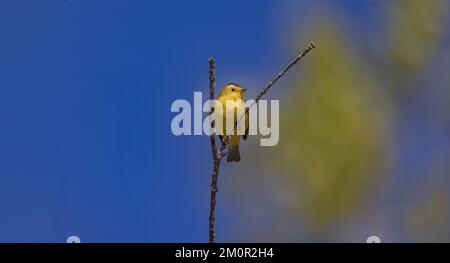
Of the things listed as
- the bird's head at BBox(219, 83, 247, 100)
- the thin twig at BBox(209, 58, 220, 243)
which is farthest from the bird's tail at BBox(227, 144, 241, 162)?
the thin twig at BBox(209, 58, 220, 243)

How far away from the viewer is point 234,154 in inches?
276

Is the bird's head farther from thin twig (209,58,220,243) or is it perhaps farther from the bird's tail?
thin twig (209,58,220,243)

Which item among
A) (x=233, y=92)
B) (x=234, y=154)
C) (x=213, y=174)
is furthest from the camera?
(x=234, y=154)

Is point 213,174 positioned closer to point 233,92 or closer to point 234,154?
point 233,92

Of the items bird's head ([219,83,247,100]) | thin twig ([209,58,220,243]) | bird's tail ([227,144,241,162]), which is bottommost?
thin twig ([209,58,220,243])

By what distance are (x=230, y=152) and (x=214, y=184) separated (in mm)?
3827

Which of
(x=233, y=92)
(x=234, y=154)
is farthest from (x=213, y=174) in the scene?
(x=234, y=154)

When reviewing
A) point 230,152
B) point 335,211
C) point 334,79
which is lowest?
point 335,211

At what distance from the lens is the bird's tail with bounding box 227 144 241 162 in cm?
695

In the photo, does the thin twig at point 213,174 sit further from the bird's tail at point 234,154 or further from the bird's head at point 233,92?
the bird's tail at point 234,154
